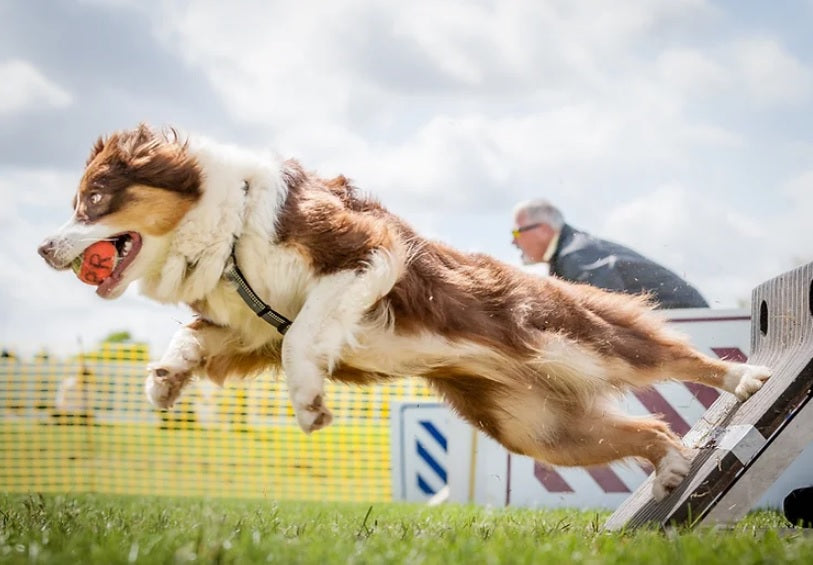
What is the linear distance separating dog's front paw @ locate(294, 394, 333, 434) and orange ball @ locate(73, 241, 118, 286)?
109cm

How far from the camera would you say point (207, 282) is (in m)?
3.95

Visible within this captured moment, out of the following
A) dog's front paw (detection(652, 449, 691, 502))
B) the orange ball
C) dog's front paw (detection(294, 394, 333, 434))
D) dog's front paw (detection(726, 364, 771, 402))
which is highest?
the orange ball

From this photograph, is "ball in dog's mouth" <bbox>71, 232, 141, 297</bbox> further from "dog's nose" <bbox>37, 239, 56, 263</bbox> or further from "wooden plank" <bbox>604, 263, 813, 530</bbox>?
"wooden plank" <bbox>604, 263, 813, 530</bbox>

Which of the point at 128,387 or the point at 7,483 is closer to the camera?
the point at 7,483

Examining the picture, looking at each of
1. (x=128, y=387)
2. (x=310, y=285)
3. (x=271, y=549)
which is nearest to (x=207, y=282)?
(x=310, y=285)

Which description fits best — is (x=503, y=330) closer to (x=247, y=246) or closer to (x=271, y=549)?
(x=247, y=246)

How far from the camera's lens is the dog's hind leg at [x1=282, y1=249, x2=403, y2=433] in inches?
140

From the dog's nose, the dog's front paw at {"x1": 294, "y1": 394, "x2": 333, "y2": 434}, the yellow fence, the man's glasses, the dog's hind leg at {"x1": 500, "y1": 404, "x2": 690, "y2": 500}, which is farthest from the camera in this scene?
the yellow fence

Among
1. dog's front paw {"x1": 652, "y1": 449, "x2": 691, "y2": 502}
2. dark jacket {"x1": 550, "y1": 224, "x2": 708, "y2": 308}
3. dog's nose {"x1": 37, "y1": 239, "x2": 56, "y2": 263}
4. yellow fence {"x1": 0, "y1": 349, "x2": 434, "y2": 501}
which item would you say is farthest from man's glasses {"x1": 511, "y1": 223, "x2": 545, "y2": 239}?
dog's nose {"x1": 37, "y1": 239, "x2": 56, "y2": 263}

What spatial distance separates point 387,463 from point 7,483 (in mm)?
4309

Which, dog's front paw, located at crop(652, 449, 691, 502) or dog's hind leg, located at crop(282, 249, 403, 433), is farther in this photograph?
dog's front paw, located at crop(652, 449, 691, 502)

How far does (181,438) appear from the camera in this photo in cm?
1148

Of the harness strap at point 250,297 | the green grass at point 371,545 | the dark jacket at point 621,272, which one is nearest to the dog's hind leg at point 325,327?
the harness strap at point 250,297

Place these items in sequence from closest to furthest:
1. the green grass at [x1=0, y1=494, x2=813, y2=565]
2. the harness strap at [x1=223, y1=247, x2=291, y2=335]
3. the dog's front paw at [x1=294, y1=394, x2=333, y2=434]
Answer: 1. the green grass at [x1=0, y1=494, x2=813, y2=565]
2. the dog's front paw at [x1=294, y1=394, x2=333, y2=434]
3. the harness strap at [x1=223, y1=247, x2=291, y2=335]
